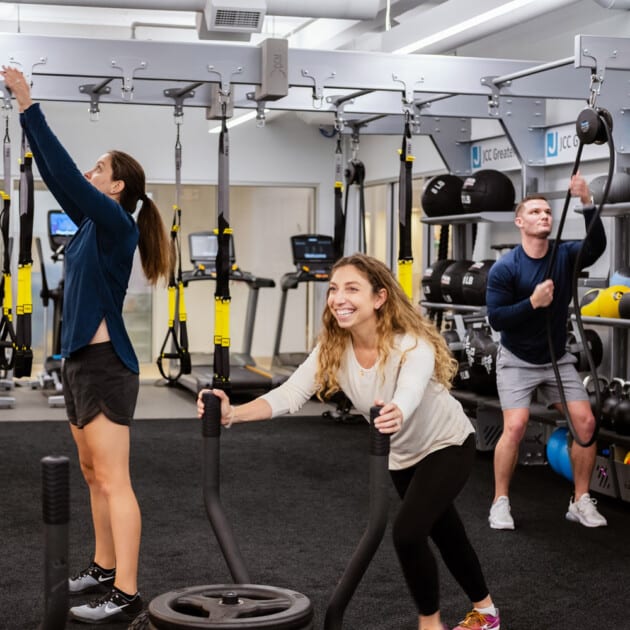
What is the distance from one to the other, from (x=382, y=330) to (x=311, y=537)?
2137mm

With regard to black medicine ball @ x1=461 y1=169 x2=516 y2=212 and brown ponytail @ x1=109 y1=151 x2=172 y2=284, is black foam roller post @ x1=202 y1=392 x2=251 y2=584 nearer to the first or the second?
brown ponytail @ x1=109 y1=151 x2=172 y2=284

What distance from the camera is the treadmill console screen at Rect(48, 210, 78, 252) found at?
10.0 meters

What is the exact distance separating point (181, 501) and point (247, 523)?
0.59 metres

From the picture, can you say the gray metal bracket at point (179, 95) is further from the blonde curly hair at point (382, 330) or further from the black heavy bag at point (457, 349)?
the blonde curly hair at point (382, 330)

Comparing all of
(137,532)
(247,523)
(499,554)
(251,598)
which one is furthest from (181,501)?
(251,598)

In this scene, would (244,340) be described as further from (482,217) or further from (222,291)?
(222,291)

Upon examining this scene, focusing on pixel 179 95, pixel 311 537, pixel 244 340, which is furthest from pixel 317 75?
pixel 244 340

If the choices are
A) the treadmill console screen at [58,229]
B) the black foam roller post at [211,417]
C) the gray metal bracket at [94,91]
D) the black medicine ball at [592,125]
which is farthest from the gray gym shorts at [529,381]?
the treadmill console screen at [58,229]

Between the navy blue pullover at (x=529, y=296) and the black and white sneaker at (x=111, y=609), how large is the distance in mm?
2354

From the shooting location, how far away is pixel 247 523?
5.29 m

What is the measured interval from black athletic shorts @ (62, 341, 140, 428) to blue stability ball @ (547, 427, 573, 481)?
3217mm

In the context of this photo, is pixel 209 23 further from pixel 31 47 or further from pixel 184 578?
pixel 184 578

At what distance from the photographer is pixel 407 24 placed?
8422 mm

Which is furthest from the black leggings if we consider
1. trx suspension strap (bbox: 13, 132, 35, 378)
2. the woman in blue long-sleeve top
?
trx suspension strap (bbox: 13, 132, 35, 378)
